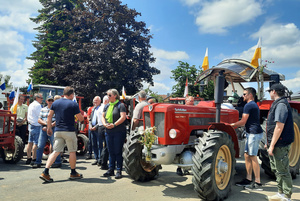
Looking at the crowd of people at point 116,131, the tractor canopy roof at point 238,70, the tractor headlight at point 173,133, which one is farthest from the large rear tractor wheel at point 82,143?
the tractor headlight at point 173,133

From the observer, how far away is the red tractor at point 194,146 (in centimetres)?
396

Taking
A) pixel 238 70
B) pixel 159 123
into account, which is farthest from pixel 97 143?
pixel 238 70

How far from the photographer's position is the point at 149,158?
4488mm

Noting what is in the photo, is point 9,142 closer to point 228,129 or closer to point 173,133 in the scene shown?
point 173,133

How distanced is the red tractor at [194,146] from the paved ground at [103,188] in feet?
1.10

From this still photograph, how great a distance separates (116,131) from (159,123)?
1.28 m

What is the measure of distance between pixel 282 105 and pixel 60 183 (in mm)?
4323

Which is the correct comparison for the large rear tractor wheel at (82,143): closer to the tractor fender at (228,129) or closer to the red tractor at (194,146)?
the red tractor at (194,146)

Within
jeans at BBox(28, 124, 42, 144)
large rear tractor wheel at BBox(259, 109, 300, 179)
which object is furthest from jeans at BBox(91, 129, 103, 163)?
large rear tractor wheel at BBox(259, 109, 300, 179)

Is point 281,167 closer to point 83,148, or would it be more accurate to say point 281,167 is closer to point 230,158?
point 230,158

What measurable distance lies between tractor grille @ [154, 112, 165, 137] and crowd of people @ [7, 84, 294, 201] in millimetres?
1032

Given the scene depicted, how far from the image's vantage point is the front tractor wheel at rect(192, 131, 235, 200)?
12.8 ft

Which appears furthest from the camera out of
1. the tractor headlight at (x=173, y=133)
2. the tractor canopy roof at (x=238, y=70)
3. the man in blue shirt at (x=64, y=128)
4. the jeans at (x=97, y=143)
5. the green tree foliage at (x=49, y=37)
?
the green tree foliage at (x=49, y=37)

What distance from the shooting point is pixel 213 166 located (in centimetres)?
397
